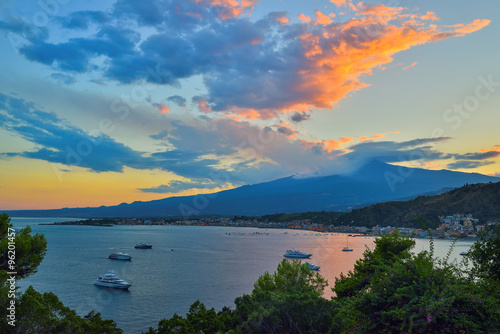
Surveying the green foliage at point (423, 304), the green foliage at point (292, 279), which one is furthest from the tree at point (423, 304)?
the green foliage at point (292, 279)

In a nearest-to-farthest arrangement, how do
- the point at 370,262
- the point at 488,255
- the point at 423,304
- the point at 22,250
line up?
the point at 423,304 → the point at 488,255 → the point at 22,250 → the point at 370,262

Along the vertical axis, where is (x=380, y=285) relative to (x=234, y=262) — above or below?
above

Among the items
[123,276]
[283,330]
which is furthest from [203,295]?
→ [283,330]

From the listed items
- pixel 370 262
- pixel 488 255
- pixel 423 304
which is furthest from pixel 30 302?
pixel 370 262

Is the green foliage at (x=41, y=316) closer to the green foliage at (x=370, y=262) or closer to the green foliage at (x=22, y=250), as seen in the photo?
the green foliage at (x=22, y=250)

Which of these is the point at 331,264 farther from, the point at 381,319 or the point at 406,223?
the point at 406,223

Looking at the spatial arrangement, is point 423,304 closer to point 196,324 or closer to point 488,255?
point 488,255

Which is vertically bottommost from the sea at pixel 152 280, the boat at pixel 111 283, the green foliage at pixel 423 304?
the sea at pixel 152 280

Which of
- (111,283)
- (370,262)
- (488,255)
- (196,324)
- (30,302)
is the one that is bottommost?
(111,283)

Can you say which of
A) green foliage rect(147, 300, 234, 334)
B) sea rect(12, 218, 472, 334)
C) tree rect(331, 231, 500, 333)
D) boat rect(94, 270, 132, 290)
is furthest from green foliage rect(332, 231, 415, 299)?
boat rect(94, 270, 132, 290)

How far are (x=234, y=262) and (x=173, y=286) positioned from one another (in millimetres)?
26229

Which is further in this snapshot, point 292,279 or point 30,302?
point 292,279

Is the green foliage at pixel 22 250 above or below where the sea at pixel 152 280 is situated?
above

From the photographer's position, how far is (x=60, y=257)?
80.4 m
